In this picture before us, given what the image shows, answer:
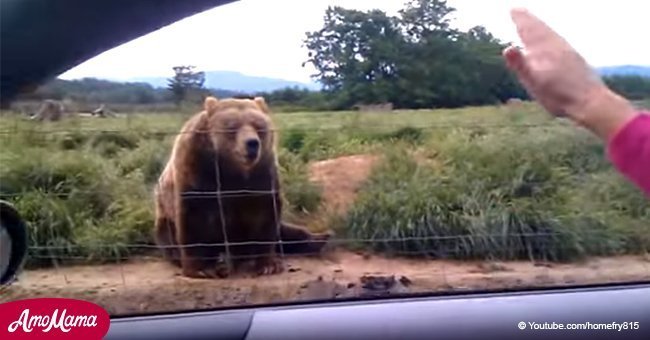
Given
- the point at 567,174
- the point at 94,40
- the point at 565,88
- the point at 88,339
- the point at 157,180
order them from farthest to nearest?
the point at 567,174
the point at 157,180
the point at 88,339
the point at 94,40
the point at 565,88

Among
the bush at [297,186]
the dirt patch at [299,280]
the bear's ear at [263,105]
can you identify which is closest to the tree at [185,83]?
the bear's ear at [263,105]

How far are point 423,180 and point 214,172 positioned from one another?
468mm

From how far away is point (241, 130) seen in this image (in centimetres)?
231

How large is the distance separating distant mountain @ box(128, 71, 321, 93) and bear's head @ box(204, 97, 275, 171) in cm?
3

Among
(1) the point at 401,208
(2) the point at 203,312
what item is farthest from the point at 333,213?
(2) the point at 203,312

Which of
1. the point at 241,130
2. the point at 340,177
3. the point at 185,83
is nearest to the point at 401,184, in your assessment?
the point at 340,177

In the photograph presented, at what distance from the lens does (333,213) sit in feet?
7.74

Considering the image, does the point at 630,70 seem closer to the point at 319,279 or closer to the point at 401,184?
the point at 401,184

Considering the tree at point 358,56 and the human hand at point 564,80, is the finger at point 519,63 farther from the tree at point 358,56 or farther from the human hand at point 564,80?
the tree at point 358,56

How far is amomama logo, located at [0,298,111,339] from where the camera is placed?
2.15m

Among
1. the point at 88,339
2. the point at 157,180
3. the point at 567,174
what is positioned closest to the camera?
the point at 88,339

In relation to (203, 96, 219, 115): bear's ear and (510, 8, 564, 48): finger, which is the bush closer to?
(203, 96, 219, 115): bear's ear

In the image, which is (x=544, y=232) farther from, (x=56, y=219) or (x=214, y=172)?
(x=56, y=219)

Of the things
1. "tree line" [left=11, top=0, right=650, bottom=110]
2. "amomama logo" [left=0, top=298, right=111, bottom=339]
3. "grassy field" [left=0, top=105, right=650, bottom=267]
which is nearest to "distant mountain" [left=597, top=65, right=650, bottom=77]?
"tree line" [left=11, top=0, right=650, bottom=110]
